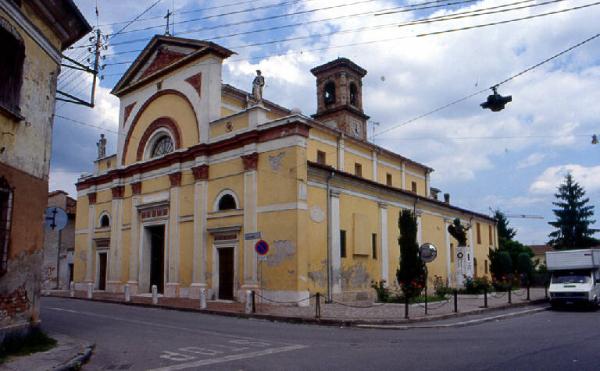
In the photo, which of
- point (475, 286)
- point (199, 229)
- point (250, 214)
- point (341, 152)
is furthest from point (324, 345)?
point (341, 152)

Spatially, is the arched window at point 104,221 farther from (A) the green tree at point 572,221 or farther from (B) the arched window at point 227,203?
(A) the green tree at point 572,221

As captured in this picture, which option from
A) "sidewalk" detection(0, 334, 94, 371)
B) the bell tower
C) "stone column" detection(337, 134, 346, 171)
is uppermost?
the bell tower

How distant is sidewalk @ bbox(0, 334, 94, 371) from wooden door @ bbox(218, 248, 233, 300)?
43.5 feet

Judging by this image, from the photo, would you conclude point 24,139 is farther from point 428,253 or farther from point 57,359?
point 428,253

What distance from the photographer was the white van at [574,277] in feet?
66.8

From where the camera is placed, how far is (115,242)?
98.5 ft

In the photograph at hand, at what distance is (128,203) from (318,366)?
24.4m

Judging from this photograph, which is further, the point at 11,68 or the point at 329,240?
the point at 329,240

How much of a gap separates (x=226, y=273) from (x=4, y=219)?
1490 cm

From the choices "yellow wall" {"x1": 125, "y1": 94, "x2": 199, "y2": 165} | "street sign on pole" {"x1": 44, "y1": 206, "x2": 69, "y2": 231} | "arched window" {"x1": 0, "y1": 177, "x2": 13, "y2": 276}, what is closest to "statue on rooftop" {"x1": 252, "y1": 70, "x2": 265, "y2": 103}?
"yellow wall" {"x1": 125, "y1": 94, "x2": 199, "y2": 165}

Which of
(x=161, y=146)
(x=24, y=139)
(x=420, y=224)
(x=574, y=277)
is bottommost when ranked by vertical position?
(x=574, y=277)

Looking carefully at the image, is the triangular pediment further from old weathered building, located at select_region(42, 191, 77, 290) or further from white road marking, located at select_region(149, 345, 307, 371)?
white road marking, located at select_region(149, 345, 307, 371)

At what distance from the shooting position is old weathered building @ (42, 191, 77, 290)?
35719 mm

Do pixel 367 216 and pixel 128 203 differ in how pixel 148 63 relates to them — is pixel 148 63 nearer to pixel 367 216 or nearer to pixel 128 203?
pixel 128 203
